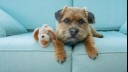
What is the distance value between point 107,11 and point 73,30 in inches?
29.8

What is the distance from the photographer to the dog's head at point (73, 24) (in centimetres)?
139

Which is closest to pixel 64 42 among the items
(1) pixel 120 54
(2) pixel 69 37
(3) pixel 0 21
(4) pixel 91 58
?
(2) pixel 69 37

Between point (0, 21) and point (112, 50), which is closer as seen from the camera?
point (112, 50)

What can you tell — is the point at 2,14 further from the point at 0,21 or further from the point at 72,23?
the point at 72,23

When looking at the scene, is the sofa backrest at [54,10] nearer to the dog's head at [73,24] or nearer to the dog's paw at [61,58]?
the dog's head at [73,24]

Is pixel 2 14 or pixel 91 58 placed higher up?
pixel 2 14

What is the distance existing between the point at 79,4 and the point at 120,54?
741 mm

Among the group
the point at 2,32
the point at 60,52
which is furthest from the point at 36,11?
the point at 60,52

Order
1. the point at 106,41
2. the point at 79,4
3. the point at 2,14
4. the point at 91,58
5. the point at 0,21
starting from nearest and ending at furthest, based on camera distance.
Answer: the point at 91,58 < the point at 106,41 < the point at 0,21 < the point at 2,14 < the point at 79,4

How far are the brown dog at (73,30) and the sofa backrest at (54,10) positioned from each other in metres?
0.57

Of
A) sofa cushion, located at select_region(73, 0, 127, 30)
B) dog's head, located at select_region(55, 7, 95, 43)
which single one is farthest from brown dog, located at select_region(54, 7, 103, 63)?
sofa cushion, located at select_region(73, 0, 127, 30)

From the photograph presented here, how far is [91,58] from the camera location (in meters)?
1.39

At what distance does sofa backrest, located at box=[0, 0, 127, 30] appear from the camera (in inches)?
80.7

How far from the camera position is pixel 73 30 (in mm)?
1370
